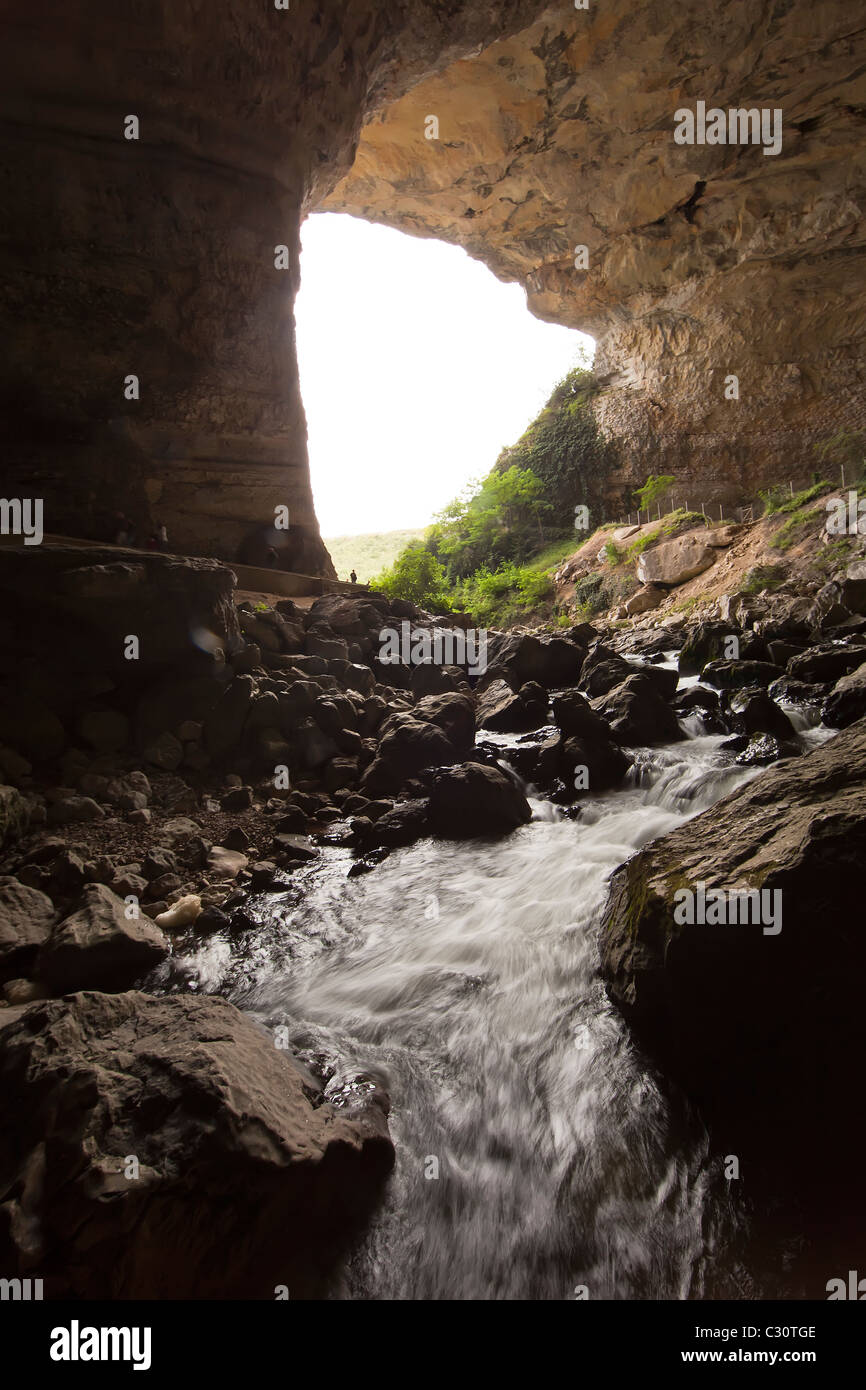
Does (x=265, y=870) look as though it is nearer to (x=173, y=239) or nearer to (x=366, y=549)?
(x=173, y=239)

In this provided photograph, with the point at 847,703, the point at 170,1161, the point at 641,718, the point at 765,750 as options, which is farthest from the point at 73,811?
the point at 847,703

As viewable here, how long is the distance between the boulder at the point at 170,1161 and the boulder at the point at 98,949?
0.89 m

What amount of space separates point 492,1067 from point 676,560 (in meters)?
17.9

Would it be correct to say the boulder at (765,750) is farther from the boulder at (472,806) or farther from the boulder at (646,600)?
the boulder at (646,600)

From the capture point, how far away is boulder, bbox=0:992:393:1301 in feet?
6.11

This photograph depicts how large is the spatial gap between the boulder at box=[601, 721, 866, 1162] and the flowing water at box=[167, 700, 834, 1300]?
31 cm

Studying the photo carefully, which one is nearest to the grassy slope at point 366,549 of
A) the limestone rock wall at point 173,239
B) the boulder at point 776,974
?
the limestone rock wall at point 173,239

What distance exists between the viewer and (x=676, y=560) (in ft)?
61.3

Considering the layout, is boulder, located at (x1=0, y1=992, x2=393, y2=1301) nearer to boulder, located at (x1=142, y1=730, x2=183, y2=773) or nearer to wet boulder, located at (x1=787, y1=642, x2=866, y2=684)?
boulder, located at (x1=142, y1=730, x2=183, y2=773)

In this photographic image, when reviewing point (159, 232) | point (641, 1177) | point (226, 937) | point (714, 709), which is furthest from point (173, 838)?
point (159, 232)

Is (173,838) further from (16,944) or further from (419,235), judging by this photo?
(419,235)

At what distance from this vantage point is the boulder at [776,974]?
2.43m

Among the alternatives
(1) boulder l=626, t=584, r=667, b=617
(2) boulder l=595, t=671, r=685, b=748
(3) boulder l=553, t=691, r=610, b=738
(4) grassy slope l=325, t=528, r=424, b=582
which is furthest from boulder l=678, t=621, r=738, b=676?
(4) grassy slope l=325, t=528, r=424, b=582

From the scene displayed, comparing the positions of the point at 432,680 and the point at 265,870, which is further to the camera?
the point at 432,680
